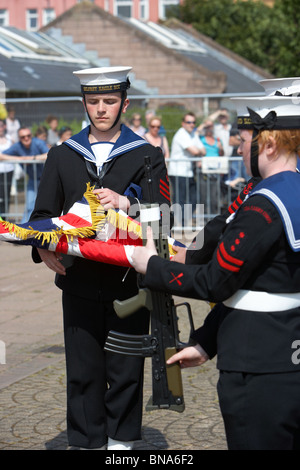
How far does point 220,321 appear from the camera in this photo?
3.22 meters

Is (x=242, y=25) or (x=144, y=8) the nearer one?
(x=242, y=25)

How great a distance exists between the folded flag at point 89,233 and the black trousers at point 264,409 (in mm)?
1047

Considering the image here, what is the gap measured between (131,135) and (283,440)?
73.1 inches

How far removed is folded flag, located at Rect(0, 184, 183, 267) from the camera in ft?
13.1

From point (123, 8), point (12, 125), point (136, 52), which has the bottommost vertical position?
point (12, 125)

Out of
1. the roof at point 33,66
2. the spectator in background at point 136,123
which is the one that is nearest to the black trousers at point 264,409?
the spectator in background at point 136,123

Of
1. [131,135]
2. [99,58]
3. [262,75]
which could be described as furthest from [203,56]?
[131,135]

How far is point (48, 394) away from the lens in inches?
241

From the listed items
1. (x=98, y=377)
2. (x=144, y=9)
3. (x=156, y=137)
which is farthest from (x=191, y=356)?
(x=144, y=9)

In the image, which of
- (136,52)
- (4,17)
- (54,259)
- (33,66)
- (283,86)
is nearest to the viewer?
(54,259)

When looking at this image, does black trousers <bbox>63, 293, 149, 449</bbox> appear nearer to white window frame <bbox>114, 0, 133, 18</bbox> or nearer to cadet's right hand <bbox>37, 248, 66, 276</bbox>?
cadet's right hand <bbox>37, 248, 66, 276</bbox>

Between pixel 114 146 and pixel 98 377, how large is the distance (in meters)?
1.16

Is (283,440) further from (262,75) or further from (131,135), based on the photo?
(262,75)

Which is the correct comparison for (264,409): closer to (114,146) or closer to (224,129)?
(114,146)
